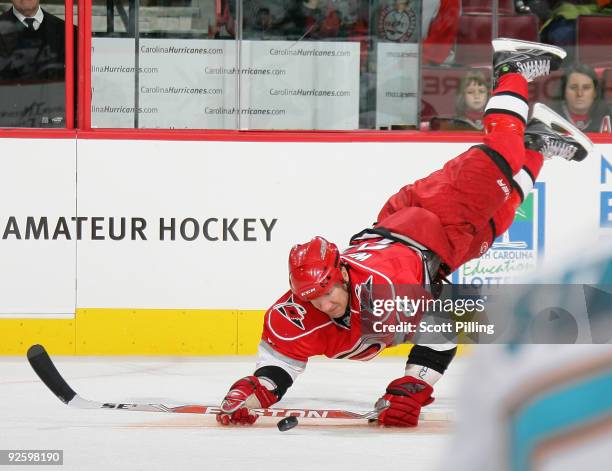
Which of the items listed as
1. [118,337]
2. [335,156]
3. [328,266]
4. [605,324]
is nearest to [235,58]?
[335,156]

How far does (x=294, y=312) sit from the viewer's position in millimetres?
3400

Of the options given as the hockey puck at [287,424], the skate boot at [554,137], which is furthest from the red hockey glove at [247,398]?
the skate boot at [554,137]

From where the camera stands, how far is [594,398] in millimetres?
551

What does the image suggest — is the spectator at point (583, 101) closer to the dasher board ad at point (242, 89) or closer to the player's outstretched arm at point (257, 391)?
the dasher board ad at point (242, 89)

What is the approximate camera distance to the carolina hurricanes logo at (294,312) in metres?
3.39

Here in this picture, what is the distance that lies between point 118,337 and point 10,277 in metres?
0.53

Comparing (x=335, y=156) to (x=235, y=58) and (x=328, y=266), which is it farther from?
(x=328, y=266)

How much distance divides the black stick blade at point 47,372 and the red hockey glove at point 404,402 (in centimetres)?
98

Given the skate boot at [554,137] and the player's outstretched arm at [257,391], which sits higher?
the skate boot at [554,137]

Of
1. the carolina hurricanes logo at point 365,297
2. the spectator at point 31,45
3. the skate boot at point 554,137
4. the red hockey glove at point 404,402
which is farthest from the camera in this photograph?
the spectator at point 31,45

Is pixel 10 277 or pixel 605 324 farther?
pixel 10 277

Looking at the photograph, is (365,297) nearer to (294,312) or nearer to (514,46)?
(294,312)

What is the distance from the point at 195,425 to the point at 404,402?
2.12 ft

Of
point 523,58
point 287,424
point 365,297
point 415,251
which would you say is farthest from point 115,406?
point 523,58
